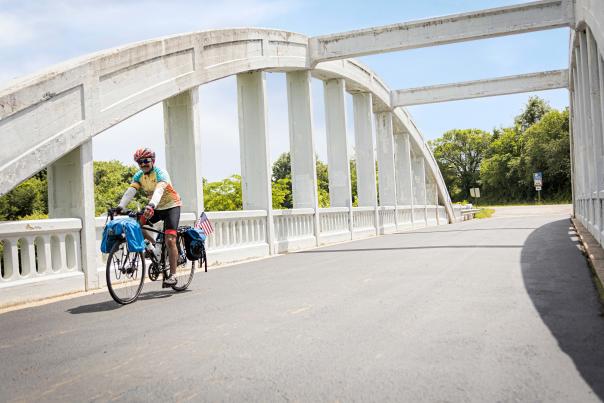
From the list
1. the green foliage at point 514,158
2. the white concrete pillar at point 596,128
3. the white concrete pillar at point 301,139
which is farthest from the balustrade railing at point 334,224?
the green foliage at point 514,158

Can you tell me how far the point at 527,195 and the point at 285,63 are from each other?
59.2m

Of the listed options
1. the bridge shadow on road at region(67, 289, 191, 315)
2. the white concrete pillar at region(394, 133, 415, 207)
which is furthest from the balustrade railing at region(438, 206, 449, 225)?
the bridge shadow on road at region(67, 289, 191, 315)

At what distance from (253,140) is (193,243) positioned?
7124 millimetres

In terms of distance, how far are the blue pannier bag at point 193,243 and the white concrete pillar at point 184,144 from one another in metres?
3.77

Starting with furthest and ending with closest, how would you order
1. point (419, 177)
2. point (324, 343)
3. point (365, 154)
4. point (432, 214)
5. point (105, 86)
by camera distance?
point (419, 177) → point (432, 214) → point (365, 154) → point (105, 86) → point (324, 343)

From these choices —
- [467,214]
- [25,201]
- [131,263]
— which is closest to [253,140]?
[131,263]

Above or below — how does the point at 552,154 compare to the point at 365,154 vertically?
above

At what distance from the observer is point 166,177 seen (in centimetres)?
637

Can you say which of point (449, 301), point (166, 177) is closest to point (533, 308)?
point (449, 301)

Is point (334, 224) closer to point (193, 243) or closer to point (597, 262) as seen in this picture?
point (597, 262)

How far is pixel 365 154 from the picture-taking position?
872 inches

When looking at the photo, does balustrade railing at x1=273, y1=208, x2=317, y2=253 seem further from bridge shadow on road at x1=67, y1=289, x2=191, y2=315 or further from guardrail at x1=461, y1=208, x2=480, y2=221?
guardrail at x1=461, y1=208, x2=480, y2=221

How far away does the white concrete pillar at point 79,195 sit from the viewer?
7.52m

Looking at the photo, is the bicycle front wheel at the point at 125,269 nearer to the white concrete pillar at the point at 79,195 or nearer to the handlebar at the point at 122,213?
the handlebar at the point at 122,213
